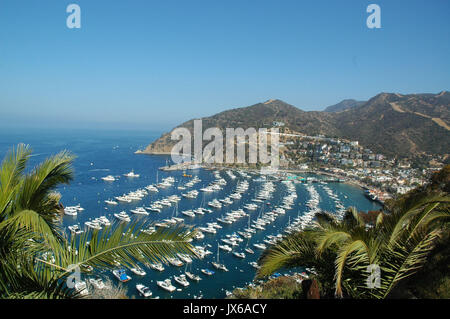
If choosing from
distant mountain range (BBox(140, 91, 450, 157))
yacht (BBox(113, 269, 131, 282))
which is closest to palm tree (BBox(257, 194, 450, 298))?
yacht (BBox(113, 269, 131, 282))

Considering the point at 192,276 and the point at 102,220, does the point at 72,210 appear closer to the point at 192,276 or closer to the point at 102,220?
the point at 102,220

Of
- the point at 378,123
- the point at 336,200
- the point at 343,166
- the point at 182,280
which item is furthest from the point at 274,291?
the point at 378,123

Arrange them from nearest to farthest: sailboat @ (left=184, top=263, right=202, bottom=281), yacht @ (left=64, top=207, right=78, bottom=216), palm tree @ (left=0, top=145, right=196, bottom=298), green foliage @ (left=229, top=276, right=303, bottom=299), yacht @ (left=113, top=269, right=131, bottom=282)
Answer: palm tree @ (left=0, top=145, right=196, bottom=298)
green foliage @ (left=229, top=276, right=303, bottom=299)
yacht @ (left=113, top=269, right=131, bottom=282)
sailboat @ (left=184, top=263, right=202, bottom=281)
yacht @ (left=64, top=207, right=78, bottom=216)

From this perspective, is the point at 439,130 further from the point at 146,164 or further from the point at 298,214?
the point at 146,164

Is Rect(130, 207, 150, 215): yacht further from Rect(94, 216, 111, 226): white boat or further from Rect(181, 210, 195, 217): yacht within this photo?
Rect(181, 210, 195, 217): yacht

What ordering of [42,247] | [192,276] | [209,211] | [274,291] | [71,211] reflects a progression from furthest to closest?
[209,211] < [71,211] < [192,276] < [274,291] < [42,247]

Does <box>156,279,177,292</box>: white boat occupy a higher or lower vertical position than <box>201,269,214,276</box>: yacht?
higher
